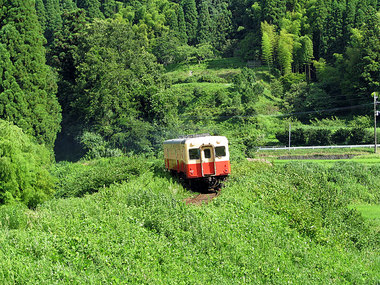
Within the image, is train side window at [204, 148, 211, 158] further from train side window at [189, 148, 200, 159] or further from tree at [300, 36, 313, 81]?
tree at [300, 36, 313, 81]

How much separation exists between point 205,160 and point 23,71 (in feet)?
55.6

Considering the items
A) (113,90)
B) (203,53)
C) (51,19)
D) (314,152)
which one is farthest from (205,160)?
(51,19)

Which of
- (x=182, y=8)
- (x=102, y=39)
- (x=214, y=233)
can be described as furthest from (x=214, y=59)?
(x=214, y=233)

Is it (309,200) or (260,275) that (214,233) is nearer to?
(260,275)

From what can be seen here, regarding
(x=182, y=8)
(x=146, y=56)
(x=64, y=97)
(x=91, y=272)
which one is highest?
(x=182, y=8)

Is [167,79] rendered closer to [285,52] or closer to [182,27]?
[285,52]

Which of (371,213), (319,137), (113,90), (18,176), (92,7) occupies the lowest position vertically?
(371,213)

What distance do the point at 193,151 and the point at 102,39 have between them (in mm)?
27885

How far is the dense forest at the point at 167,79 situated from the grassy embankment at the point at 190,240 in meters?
9.05

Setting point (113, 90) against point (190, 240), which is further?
point (113, 90)

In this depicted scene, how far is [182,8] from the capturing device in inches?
3602

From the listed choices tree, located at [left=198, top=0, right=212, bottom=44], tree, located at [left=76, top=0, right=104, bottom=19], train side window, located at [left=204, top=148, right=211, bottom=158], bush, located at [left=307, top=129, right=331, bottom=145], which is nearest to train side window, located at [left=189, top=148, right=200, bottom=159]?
train side window, located at [left=204, top=148, right=211, bottom=158]

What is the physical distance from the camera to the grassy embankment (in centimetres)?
773

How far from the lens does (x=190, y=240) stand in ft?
32.0
